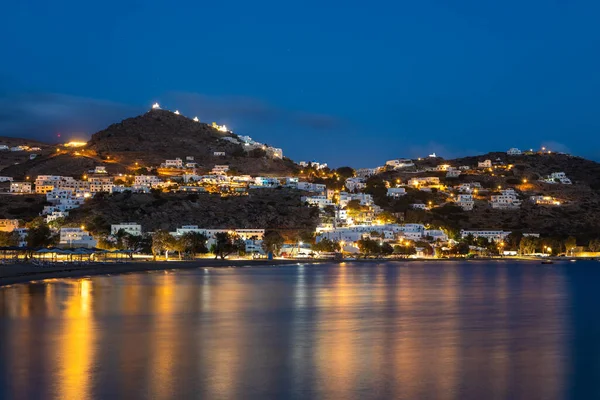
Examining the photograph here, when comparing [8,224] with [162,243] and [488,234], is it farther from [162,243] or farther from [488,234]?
[488,234]

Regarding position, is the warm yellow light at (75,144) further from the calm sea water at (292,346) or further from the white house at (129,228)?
the calm sea water at (292,346)

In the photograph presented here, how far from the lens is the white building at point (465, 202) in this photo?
134500 millimetres

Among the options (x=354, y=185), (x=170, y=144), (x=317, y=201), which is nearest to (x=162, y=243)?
(x=317, y=201)

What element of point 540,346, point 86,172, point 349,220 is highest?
point 86,172

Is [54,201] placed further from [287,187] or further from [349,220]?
[349,220]

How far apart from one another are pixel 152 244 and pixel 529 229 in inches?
2662

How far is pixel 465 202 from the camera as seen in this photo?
13600 centimetres

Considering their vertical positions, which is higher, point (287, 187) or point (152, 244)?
point (287, 187)

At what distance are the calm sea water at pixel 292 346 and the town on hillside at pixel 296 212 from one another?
120 ft

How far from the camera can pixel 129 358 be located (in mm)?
16781

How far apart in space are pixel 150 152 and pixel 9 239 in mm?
78548

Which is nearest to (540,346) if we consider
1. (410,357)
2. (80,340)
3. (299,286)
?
(410,357)

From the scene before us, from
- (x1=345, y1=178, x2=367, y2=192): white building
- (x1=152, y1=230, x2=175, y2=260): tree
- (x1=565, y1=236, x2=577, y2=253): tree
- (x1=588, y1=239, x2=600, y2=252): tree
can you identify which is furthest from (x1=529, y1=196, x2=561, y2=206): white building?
(x1=152, y1=230, x2=175, y2=260): tree

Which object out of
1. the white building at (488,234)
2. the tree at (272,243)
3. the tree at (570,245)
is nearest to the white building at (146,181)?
the tree at (272,243)
